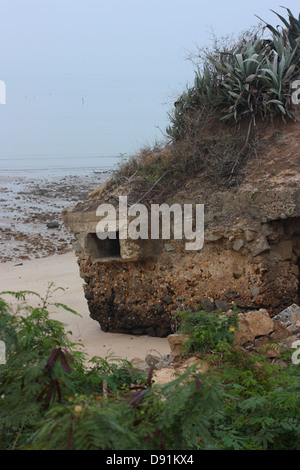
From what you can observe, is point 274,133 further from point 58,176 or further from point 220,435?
point 58,176

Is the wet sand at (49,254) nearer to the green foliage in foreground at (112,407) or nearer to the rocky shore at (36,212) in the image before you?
the rocky shore at (36,212)

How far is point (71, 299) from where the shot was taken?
1080 centimetres

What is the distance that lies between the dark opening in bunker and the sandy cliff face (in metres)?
0.02

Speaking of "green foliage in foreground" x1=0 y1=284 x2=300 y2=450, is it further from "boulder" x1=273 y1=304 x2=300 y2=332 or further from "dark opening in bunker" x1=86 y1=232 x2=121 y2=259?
"dark opening in bunker" x1=86 y1=232 x2=121 y2=259

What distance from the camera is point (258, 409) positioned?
3865 millimetres

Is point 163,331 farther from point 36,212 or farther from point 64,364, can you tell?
point 36,212

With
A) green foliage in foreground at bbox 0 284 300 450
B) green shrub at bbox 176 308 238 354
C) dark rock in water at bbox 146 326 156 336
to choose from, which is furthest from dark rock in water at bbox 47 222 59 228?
green foliage in foreground at bbox 0 284 300 450

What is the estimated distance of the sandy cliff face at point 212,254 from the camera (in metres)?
7.45

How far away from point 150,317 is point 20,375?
5.21m

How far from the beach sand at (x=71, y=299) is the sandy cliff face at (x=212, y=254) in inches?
13.4

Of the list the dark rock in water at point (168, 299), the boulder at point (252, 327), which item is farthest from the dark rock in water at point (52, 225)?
the boulder at point (252, 327)

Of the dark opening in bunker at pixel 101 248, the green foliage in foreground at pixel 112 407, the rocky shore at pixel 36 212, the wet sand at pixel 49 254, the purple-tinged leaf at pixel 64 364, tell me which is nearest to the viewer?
the green foliage in foreground at pixel 112 407

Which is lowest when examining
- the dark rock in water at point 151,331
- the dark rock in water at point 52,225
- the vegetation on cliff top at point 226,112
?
the dark rock in water at point 151,331
